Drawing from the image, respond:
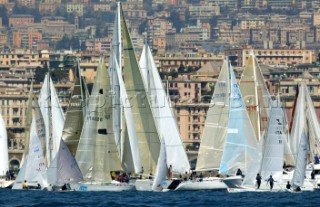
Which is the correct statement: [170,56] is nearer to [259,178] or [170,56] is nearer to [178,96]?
[178,96]

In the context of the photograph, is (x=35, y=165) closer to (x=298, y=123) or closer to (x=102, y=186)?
(x=102, y=186)

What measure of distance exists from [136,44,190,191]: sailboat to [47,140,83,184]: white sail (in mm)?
2954

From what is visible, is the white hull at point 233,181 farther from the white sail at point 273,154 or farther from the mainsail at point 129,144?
the mainsail at point 129,144

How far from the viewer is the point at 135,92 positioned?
229 ft

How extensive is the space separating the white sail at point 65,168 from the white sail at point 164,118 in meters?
3.34

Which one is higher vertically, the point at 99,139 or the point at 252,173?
the point at 99,139

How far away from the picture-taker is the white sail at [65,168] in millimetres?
67812

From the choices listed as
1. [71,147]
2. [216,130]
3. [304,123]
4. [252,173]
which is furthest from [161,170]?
→ [304,123]

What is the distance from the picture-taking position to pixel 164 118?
7150 cm

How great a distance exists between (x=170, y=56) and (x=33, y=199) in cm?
13013

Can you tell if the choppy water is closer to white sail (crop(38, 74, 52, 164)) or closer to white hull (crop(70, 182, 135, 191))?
white hull (crop(70, 182, 135, 191))

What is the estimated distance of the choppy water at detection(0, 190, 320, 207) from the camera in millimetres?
61500

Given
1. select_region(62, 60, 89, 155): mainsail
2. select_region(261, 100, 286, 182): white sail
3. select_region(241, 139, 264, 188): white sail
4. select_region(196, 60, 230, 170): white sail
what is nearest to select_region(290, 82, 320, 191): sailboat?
select_region(196, 60, 230, 170): white sail

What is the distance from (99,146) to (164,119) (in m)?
3.73
